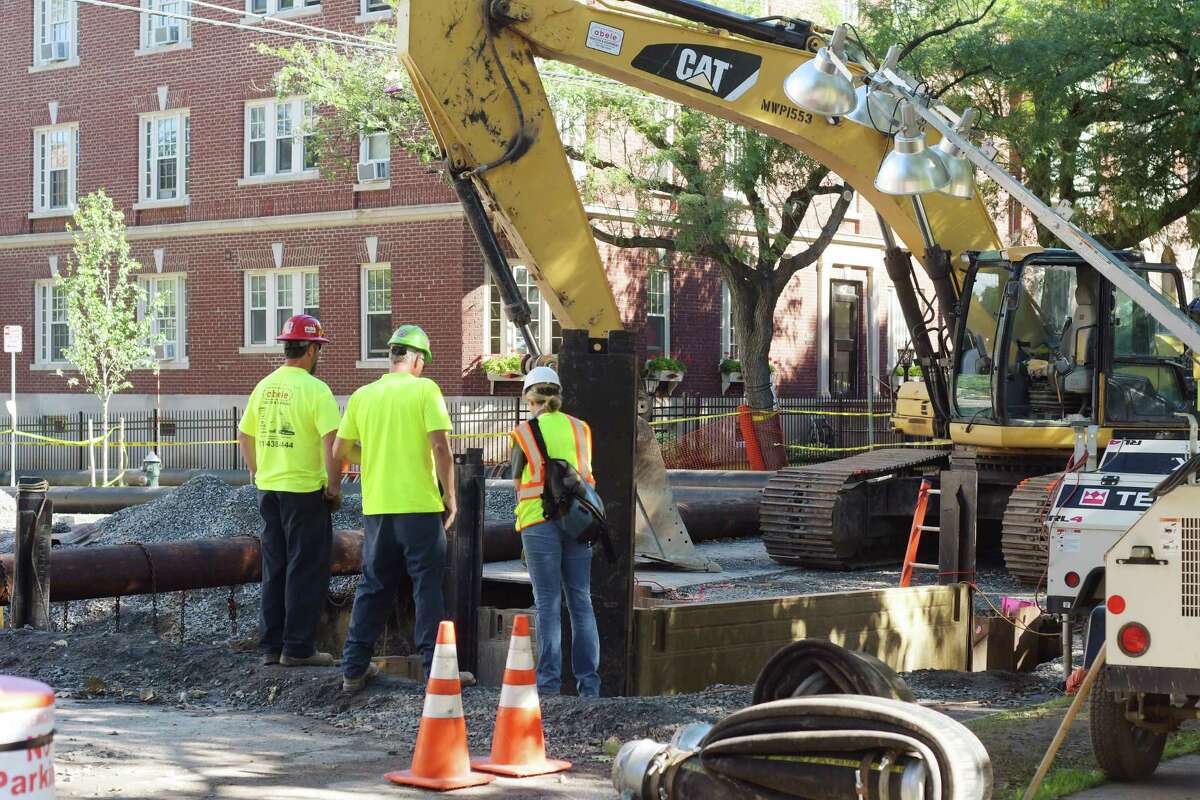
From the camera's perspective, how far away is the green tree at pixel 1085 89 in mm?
22141

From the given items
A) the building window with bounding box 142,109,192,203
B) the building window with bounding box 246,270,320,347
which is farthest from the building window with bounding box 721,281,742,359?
the building window with bounding box 142,109,192,203

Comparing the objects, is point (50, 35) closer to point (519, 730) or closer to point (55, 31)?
point (55, 31)

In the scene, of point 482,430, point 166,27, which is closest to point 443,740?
point 482,430

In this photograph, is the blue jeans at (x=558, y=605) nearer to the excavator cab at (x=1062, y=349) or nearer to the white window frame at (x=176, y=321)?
the excavator cab at (x=1062, y=349)

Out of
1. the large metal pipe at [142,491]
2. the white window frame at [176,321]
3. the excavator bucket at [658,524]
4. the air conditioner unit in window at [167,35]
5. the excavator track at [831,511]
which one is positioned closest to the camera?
the excavator bucket at [658,524]

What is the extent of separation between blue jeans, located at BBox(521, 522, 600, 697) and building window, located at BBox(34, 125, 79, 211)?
95.0 ft

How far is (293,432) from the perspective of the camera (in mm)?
9125

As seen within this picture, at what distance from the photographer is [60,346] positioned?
3569 centimetres

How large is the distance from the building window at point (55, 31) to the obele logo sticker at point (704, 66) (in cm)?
2551

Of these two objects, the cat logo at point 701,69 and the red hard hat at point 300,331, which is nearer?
the red hard hat at point 300,331

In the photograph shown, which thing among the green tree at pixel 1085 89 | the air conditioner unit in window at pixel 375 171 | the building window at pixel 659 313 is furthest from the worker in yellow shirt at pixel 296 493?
the building window at pixel 659 313

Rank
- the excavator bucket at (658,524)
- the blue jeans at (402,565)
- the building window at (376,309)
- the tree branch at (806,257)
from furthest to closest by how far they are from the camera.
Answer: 1. the building window at (376,309)
2. the tree branch at (806,257)
3. the excavator bucket at (658,524)
4. the blue jeans at (402,565)

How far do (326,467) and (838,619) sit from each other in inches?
150

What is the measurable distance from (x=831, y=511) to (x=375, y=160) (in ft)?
Answer: 56.3
